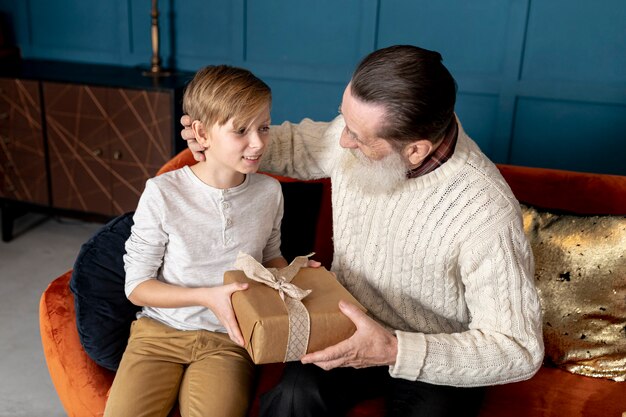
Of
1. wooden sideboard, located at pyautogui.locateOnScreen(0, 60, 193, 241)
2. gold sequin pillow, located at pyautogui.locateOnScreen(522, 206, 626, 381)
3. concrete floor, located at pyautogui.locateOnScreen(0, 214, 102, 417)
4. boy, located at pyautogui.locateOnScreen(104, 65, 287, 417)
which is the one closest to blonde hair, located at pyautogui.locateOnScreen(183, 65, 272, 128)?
boy, located at pyautogui.locateOnScreen(104, 65, 287, 417)

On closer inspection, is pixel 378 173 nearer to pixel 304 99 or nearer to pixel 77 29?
pixel 304 99

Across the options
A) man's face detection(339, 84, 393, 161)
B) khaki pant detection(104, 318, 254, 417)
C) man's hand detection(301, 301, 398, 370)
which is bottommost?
khaki pant detection(104, 318, 254, 417)

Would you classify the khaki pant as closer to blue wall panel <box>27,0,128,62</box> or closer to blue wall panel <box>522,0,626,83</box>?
blue wall panel <box>522,0,626,83</box>

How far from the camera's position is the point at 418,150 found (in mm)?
1364

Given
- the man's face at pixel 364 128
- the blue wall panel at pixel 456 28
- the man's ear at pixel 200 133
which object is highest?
the blue wall panel at pixel 456 28

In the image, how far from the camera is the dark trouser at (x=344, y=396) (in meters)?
1.38

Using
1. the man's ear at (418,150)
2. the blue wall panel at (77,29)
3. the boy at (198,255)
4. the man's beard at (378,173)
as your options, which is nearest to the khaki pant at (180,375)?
the boy at (198,255)

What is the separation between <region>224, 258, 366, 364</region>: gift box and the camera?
1.18 meters

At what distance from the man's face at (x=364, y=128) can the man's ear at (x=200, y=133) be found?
33 cm

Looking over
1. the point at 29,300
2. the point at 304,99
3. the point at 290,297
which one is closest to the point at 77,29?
the point at 304,99

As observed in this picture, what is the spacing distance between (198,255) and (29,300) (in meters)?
1.54

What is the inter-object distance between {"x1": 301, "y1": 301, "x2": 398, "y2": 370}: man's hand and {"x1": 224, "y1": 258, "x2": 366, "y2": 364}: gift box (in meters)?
0.01

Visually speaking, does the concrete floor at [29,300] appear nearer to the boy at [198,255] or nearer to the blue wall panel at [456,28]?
the boy at [198,255]

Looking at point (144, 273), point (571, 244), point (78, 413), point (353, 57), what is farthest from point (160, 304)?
point (353, 57)
